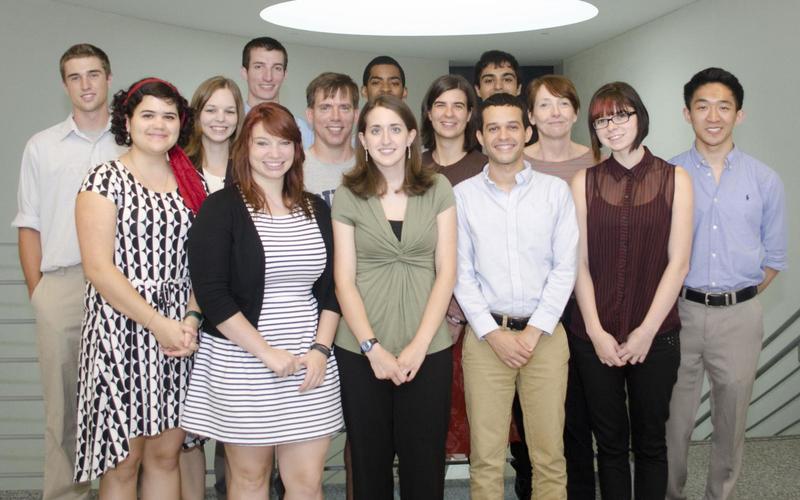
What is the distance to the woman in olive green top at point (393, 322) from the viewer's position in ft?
8.48

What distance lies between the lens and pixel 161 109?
2502 mm

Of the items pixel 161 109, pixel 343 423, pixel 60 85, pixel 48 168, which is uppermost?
pixel 60 85

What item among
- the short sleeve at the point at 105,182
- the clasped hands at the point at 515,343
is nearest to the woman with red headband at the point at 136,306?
the short sleeve at the point at 105,182

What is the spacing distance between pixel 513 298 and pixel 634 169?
2.26 ft

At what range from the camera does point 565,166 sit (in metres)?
3.19

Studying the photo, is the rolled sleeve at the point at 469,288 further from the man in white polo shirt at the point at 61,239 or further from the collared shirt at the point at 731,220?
the man in white polo shirt at the point at 61,239

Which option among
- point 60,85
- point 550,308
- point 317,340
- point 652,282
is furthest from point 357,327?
point 60,85

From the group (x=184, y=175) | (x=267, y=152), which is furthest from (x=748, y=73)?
(x=184, y=175)

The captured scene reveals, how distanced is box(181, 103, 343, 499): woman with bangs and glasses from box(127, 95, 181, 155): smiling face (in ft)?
0.79

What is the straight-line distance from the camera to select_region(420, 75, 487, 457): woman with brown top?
3186 mm

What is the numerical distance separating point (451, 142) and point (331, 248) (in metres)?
0.96

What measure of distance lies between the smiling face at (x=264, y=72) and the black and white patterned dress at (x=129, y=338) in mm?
1609

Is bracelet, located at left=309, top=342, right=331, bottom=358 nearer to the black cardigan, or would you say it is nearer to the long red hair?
the black cardigan

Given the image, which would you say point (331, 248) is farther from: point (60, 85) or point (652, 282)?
point (60, 85)
